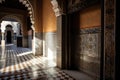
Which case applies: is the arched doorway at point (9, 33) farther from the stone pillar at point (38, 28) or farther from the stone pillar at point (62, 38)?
the stone pillar at point (62, 38)

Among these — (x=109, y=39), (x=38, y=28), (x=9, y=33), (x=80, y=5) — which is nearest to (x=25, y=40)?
(x=38, y=28)

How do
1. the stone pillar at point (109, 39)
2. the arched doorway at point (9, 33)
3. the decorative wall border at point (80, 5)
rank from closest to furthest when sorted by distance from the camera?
the stone pillar at point (109, 39) → the decorative wall border at point (80, 5) → the arched doorway at point (9, 33)

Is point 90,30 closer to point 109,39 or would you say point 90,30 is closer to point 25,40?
point 109,39

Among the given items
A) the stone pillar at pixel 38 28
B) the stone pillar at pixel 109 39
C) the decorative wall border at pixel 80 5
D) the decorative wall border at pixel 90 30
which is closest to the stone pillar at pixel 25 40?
the stone pillar at pixel 38 28

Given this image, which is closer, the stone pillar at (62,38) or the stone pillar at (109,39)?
the stone pillar at (109,39)

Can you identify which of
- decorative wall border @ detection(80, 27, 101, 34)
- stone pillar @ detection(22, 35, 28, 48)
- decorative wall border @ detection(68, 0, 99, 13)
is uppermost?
decorative wall border @ detection(68, 0, 99, 13)

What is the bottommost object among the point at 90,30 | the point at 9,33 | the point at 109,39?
the point at 109,39

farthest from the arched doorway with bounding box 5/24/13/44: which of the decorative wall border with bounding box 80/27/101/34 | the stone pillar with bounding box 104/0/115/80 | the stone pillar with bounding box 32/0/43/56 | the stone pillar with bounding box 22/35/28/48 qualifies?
the stone pillar with bounding box 104/0/115/80

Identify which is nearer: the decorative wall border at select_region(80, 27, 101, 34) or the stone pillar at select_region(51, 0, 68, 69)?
the decorative wall border at select_region(80, 27, 101, 34)

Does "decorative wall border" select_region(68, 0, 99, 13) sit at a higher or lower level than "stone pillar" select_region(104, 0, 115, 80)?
higher

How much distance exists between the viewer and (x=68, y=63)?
4.33 meters

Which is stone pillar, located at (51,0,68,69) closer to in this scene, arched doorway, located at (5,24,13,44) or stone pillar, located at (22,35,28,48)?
stone pillar, located at (22,35,28,48)

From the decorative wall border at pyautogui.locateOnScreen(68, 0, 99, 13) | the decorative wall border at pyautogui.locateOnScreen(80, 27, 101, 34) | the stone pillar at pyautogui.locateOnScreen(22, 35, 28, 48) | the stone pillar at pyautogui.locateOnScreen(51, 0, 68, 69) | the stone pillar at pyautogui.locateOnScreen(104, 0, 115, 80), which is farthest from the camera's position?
the stone pillar at pyautogui.locateOnScreen(22, 35, 28, 48)

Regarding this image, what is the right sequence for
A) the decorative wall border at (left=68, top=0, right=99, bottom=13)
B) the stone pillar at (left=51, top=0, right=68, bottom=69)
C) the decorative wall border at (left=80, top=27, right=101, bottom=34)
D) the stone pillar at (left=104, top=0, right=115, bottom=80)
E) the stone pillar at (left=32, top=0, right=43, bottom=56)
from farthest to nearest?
the stone pillar at (left=32, top=0, right=43, bottom=56) < the stone pillar at (left=51, top=0, right=68, bottom=69) < the decorative wall border at (left=80, top=27, right=101, bottom=34) < the decorative wall border at (left=68, top=0, right=99, bottom=13) < the stone pillar at (left=104, top=0, right=115, bottom=80)
